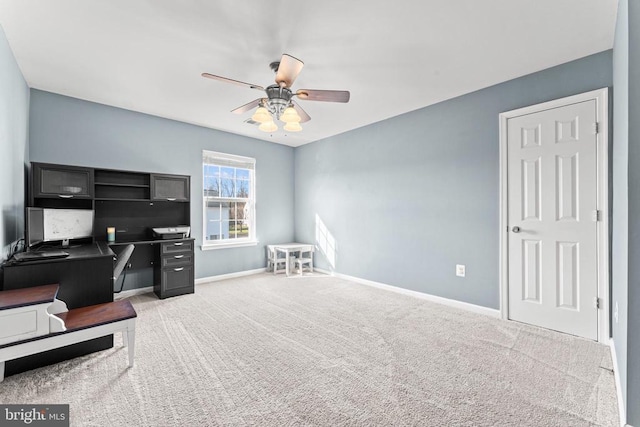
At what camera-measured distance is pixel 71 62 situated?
109 inches

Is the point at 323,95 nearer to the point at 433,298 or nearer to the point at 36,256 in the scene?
the point at 36,256

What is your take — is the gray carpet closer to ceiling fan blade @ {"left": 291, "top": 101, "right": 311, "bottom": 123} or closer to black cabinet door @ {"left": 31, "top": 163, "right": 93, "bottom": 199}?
black cabinet door @ {"left": 31, "top": 163, "right": 93, "bottom": 199}

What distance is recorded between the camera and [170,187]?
4105 mm

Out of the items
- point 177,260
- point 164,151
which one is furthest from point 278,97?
point 177,260

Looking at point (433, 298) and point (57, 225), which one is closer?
point (57, 225)

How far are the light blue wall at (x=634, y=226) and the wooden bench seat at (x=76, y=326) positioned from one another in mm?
3108

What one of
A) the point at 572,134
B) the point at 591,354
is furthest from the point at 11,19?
the point at 591,354

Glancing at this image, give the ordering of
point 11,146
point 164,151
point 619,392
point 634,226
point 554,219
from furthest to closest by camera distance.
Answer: point 164,151 → point 554,219 → point 11,146 → point 619,392 → point 634,226

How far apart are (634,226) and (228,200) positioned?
192 inches

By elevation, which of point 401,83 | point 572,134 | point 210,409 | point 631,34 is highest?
point 401,83

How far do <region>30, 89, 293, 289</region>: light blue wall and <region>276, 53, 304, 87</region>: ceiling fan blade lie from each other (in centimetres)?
271

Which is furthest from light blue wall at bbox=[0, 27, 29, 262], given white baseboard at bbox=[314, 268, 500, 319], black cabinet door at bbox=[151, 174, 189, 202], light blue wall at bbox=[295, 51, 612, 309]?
white baseboard at bbox=[314, 268, 500, 319]

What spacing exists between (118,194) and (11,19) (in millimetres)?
2170

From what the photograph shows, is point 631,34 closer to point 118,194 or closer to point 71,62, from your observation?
point 71,62
